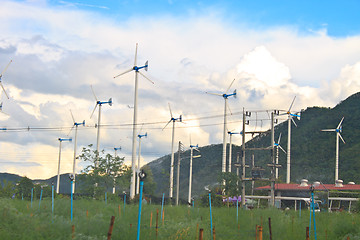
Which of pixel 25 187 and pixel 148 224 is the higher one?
pixel 25 187

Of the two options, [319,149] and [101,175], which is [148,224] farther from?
[319,149]

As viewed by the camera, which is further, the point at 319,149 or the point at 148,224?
the point at 319,149

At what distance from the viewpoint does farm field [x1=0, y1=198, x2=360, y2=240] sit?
2547 cm

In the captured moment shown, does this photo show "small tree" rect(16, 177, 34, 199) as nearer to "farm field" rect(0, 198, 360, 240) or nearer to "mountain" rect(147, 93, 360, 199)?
"mountain" rect(147, 93, 360, 199)

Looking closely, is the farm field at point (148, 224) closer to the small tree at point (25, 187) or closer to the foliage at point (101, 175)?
the foliage at point (101, 175)

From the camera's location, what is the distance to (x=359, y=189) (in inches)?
2771

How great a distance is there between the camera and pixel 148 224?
3456cm

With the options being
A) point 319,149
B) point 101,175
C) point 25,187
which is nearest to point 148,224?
point 101,175

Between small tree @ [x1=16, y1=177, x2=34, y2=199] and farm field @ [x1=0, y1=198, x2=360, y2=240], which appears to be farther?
small tree @ [x1=16, y1=177, x2=34, y2=199]

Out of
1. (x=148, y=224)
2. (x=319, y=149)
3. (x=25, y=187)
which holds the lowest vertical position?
(x=148, y=224)

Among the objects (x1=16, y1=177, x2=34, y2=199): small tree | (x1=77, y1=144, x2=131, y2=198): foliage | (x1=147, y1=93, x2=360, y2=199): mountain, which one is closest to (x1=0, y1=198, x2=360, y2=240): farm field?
(x1=77, y1=144, x2=131, y2=198): foliage

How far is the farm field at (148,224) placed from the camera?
83.6ft

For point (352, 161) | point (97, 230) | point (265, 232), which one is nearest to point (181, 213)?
point (265, 232)

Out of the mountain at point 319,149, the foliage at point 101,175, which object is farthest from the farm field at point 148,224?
the mountain at point 319,149
